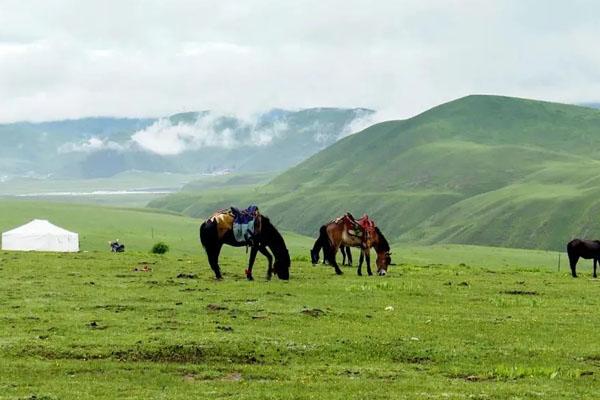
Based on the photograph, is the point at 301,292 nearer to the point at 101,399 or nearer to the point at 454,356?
the point at 454,356

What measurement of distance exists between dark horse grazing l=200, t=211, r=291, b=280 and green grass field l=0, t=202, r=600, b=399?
780 mm

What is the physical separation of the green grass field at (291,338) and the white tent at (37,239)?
1267 inches

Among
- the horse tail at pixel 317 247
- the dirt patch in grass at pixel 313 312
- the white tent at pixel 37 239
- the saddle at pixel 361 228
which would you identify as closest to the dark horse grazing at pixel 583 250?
the saddle at pixel 361 228

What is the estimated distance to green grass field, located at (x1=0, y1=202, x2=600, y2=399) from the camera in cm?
1533

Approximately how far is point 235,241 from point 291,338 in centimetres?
1230

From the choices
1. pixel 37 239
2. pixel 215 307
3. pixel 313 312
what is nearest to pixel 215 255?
pixel 215 307

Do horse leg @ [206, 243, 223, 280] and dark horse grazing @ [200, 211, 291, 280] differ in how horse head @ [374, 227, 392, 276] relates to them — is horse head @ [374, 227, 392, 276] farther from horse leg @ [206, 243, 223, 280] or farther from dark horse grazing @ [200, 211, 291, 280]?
horse leg @ [206, 243, 223, 280]

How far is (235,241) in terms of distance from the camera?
31.5m

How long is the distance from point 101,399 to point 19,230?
5561cm

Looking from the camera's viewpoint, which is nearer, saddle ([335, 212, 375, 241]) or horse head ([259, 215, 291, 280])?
horse head ([259, 215, 291, 280])

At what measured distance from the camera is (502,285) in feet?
111

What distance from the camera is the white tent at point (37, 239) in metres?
64.9

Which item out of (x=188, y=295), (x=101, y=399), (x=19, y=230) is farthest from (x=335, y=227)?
(x=19, y=230)

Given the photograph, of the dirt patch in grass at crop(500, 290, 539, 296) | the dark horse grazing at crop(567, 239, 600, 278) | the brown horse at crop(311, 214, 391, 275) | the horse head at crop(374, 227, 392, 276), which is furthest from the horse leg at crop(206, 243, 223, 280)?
the dark horse grazing at crop(567, 239, 600, 278)
